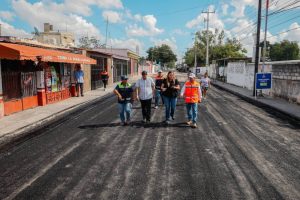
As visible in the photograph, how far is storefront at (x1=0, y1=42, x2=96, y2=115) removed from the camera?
11717mm

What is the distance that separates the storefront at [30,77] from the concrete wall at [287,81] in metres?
12.2

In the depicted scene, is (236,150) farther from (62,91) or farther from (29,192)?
(62,91)

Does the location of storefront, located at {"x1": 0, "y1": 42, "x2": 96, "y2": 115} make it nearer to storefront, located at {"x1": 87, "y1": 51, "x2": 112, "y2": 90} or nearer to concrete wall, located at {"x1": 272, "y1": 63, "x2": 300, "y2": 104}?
storefront, located at {"x1": 87, "y1": 51, "x2": 112, "y2": 90}

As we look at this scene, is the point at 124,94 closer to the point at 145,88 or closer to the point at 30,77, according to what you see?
the point at 145,88

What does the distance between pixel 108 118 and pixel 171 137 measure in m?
4.02

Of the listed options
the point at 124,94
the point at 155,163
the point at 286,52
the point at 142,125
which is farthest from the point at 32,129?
the point at 286,52

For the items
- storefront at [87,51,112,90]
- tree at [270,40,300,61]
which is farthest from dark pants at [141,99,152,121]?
tree at [270,40,300,61]

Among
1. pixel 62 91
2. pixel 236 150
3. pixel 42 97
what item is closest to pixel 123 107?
pixel 236 150

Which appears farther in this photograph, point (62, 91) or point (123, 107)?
point (62, 91)

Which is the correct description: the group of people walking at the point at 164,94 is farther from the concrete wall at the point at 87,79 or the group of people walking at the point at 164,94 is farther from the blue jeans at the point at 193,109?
the concrete wall at the point at 87,79

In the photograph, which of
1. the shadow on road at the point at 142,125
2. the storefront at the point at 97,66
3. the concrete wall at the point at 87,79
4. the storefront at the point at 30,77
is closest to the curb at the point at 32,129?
the shadow on road at the point at 142,125

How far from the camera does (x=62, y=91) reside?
18156 mm

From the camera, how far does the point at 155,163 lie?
634cm

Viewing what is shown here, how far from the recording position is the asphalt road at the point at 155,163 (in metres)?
4.97
